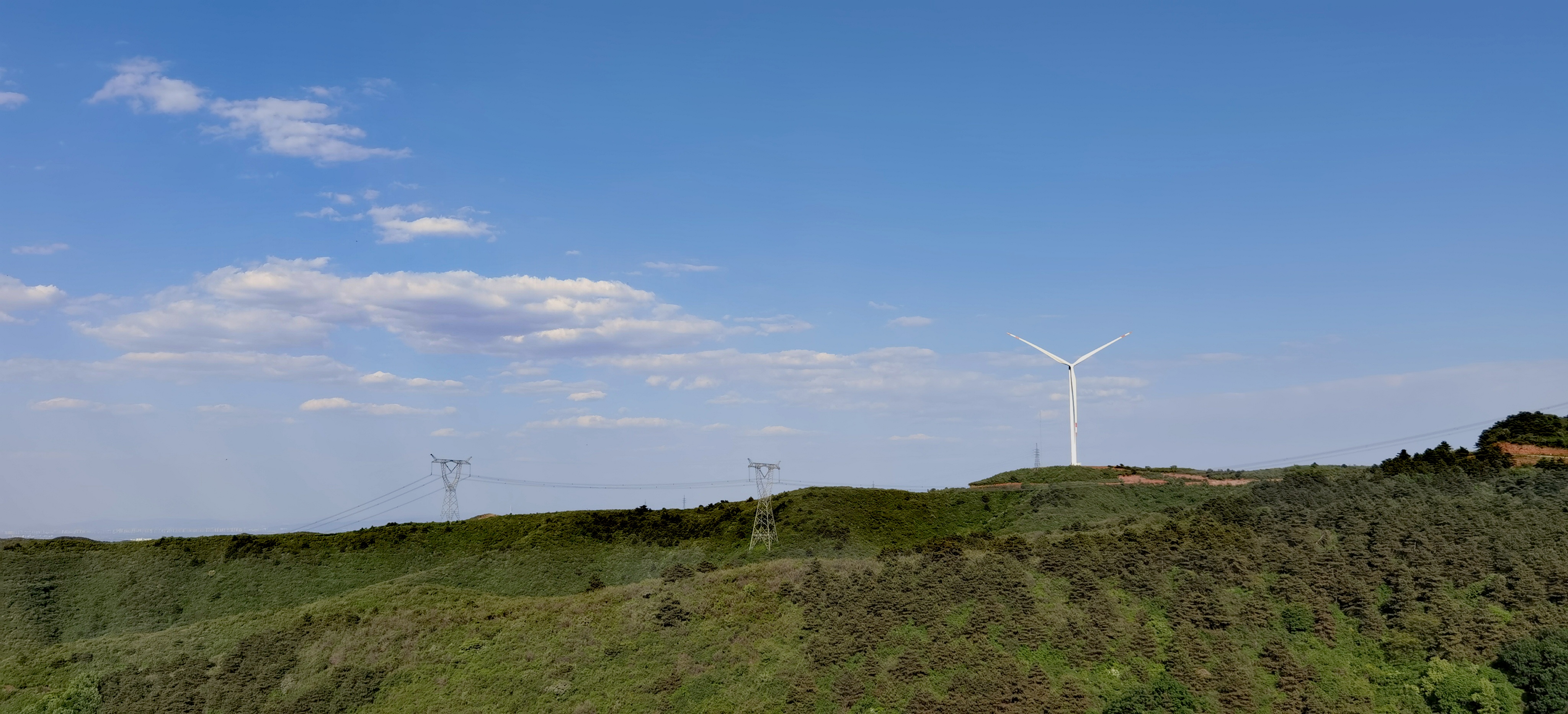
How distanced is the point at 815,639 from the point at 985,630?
31.3 feet

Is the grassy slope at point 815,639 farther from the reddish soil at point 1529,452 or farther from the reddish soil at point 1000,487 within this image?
the reddish soil at point 1000,487

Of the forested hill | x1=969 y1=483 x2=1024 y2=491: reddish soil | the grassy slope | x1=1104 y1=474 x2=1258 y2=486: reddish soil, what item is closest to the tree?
the forested hill

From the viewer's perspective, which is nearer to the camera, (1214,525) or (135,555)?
(1214,525)

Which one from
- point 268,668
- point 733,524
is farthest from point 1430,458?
point 268,668

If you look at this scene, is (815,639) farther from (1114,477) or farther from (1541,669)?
(1114,477)

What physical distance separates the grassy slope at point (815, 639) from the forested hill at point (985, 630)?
0.54ft

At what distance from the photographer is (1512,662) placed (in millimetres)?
43219

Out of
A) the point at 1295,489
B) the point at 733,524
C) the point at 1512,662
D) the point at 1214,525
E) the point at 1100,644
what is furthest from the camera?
the point at 733,524

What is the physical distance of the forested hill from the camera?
4566 cm

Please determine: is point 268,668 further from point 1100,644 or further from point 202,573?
point 1100,644

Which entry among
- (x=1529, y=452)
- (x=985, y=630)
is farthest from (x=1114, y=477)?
(x=985, y=630)

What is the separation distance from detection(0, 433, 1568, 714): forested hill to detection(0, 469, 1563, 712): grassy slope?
0.17 meters

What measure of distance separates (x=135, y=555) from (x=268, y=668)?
149 feet

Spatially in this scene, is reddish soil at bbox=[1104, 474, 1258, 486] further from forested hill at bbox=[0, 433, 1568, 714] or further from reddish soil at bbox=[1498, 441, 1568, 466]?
reddish soil at bbox=[1498, 441, 1568, 466]
